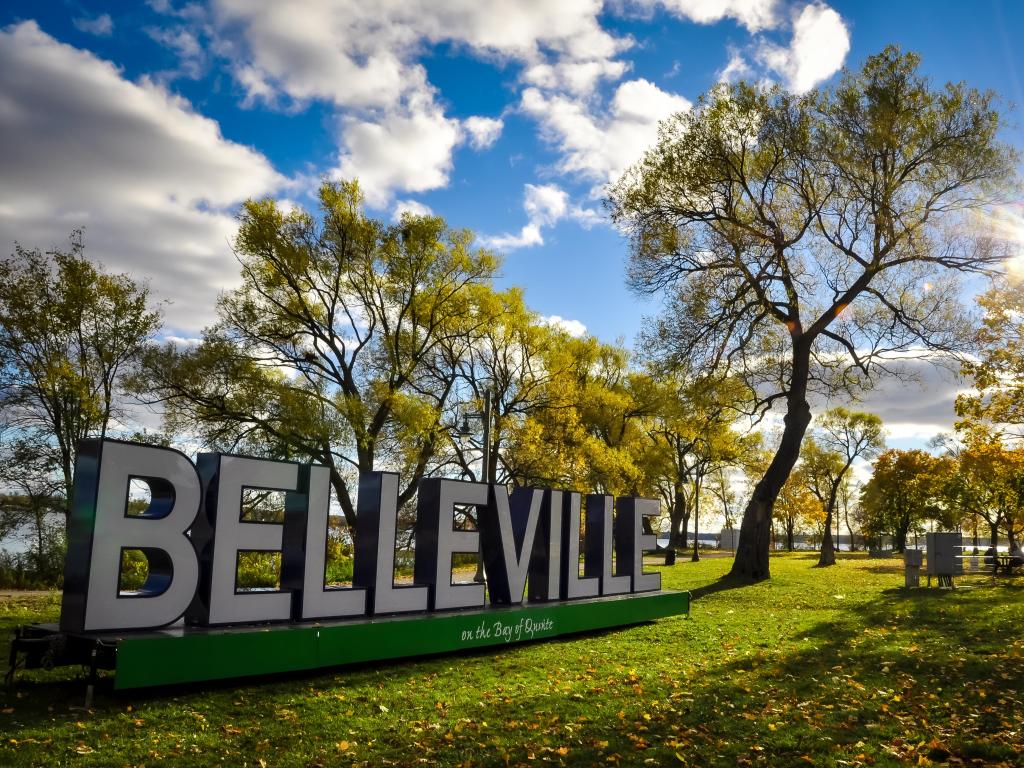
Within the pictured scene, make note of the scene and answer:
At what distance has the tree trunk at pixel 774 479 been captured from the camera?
2394cm

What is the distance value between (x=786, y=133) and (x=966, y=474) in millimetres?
25794

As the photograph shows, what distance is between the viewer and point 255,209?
2722cm

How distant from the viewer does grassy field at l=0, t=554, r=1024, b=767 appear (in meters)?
6.38

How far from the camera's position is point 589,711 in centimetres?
793

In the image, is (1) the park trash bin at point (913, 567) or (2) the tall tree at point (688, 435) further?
(2) the tall tree at point (688, 435)

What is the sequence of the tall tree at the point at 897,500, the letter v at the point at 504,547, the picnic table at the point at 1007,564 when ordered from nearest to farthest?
1. the letter v at the point at 504,547
2. the picnic table at the point at 1007,564
3. the tall tree at the point at 897,500

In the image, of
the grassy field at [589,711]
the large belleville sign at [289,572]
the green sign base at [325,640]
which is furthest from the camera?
the large belleville sign at [289,572]

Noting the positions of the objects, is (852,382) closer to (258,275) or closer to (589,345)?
(589,345)

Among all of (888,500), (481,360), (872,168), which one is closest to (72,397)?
(481,360)

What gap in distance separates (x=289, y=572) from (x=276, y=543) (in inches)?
18.0

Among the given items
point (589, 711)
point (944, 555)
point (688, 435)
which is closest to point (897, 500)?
point (688, 435)

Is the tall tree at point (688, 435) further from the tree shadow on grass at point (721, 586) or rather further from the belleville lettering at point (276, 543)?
the belleville lettering at point (276, 543)

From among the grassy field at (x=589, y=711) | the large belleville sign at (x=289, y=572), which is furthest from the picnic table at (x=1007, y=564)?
the large belleville sign at (x=289, y=572)

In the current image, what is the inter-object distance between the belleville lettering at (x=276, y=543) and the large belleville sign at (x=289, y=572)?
0.06ft
